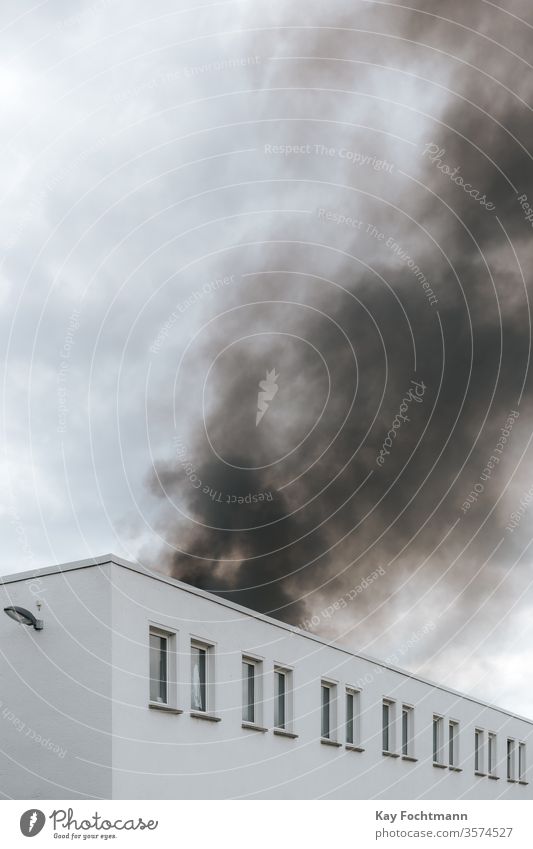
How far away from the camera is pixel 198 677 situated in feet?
80.9

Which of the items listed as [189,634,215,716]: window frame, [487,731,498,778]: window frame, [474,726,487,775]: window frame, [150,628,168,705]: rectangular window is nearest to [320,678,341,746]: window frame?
[189,634,215,716]: window frame

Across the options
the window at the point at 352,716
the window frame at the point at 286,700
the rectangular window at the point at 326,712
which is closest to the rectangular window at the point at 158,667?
the window frame at the point at 286,700

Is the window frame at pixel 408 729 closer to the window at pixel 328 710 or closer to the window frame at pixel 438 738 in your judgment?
the window frame at pixel 438 738

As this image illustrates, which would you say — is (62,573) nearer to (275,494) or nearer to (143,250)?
(143,250)

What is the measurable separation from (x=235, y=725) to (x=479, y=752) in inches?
756

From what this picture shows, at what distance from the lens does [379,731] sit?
1299 inches

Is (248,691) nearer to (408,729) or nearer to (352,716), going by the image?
(352,716)

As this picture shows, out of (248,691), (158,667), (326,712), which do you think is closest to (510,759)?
(326,712)

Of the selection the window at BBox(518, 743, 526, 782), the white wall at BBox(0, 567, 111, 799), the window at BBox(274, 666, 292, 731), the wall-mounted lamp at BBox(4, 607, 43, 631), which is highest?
the window at BBox(518, 743, 526, 782)

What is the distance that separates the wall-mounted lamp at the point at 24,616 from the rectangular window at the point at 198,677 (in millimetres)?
3721

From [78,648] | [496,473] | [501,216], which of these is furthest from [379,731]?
[501,216]

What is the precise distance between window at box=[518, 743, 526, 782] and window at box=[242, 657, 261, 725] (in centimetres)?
2318

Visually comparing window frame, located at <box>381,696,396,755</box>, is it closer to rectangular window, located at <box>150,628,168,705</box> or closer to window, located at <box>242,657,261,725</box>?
window, located at <box>242,657,261,725</box>

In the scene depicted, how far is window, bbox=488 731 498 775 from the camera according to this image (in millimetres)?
42619
